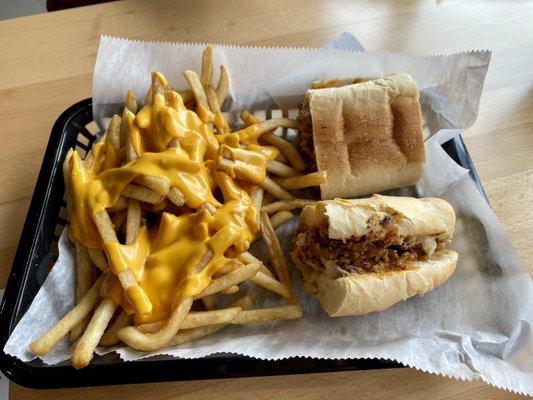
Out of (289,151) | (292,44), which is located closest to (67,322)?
(289,151)

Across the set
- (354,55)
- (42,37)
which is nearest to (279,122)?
(354,55)

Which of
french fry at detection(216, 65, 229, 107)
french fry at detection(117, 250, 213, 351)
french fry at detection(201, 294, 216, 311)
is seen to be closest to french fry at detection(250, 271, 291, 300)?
french fry at detection(201, 294, 216, 311)

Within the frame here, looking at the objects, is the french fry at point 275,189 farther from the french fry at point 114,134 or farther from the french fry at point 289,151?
the french fry at point 114,134

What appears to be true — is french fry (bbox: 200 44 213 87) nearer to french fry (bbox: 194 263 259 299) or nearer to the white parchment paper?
the white parchment paper

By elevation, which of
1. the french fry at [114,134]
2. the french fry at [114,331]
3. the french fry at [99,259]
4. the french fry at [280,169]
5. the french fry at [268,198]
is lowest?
the french fry at [114,331]

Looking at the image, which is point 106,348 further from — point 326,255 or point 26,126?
point 26,126

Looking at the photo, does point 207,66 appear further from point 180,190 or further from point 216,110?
point 180,190

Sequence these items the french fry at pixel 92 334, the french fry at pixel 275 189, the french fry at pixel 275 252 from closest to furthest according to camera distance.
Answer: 1. the french fry at pixel 92 334
2. the french fry at pixel 275 252
3. the french fry at pixel 275 189

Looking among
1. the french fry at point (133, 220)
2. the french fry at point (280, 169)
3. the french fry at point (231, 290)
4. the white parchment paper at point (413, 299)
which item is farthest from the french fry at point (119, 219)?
the french fry at point (280, 169)
